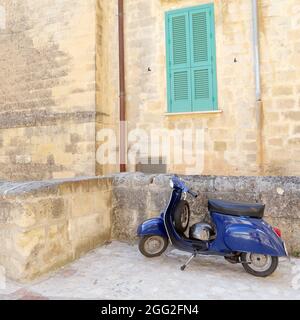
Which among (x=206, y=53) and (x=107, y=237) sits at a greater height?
(x=206, y=53)

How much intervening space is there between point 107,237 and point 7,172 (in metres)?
4.55

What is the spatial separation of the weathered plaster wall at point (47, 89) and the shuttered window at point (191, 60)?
167cm

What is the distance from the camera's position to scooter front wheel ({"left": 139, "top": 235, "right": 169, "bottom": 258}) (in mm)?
3697

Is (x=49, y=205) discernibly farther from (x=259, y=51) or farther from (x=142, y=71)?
(x=259, y=51)

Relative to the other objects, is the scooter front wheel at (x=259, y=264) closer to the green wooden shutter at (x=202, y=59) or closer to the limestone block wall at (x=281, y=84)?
the limestone block wall at (x=281, y=84)

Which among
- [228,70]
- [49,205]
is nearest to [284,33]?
[228,70]

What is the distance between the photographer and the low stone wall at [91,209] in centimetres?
315

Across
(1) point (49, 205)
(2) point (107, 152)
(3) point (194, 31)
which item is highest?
(3) point (194, 31)

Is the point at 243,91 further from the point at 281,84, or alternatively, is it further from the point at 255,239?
the point at 255,239

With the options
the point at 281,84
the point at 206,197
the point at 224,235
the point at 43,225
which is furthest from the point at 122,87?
the point at 224,235

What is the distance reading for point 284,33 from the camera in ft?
18.8

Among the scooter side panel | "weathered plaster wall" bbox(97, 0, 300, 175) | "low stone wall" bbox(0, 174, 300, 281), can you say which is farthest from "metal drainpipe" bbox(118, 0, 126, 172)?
the scooter side panel

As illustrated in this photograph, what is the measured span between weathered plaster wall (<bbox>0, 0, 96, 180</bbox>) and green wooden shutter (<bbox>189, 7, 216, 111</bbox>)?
2.10 meters
